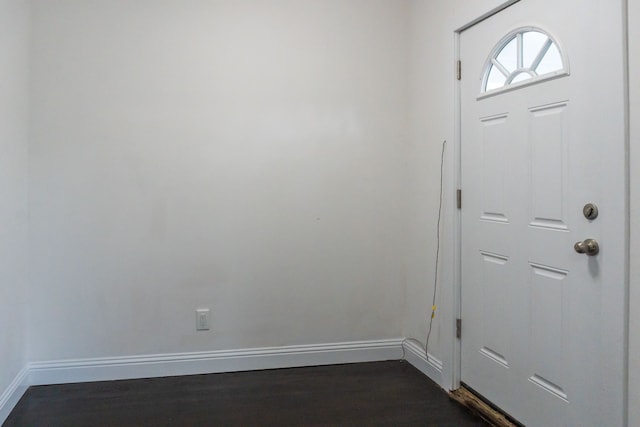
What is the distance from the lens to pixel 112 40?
2441 mm

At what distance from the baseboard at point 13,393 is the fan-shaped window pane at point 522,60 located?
2830 millimetres

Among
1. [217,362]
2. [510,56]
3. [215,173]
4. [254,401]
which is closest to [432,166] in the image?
[510,56]

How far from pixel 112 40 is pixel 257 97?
2.93 feet

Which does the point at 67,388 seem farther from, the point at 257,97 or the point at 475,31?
the point at 475,31

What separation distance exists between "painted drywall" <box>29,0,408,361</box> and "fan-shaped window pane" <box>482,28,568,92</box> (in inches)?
33.4

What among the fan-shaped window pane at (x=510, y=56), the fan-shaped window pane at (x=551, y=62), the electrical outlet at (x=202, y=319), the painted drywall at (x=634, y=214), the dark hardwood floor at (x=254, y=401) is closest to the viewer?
the painted drywall at (x=634, y=214)

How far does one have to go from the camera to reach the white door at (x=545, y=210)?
4.77ft

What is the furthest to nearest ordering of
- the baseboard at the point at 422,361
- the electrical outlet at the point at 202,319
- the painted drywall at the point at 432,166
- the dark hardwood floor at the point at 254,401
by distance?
the electrical outlet at the point at 202,319 < the baseboard at the point at 422,361 < the painted drywall at the point at 432,166 < the dark hardwood floor at the point at 254,401

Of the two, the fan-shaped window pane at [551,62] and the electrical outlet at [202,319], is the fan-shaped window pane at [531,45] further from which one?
the electrical outlet at [202,319]

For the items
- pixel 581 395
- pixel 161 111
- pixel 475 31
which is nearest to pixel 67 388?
pixel 161 111

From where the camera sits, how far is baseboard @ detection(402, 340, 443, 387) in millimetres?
2432

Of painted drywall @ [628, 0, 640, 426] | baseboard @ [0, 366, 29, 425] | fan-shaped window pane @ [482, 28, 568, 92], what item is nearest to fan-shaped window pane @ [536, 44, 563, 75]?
fan-shaped window pane @ [482, 28, 568, 92]

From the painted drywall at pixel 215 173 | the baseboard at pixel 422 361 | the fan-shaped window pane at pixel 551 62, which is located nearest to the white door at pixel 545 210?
the fan-shaped window pane at pixel 551 62

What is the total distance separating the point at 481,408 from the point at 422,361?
0.57m
